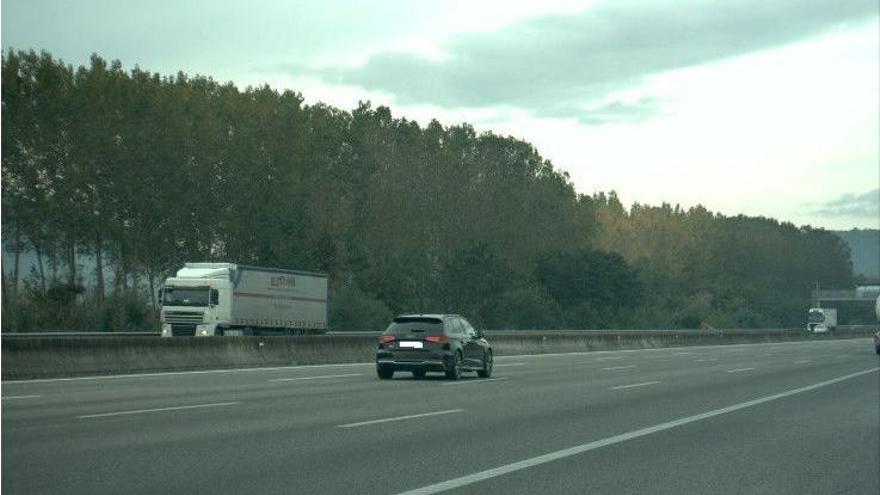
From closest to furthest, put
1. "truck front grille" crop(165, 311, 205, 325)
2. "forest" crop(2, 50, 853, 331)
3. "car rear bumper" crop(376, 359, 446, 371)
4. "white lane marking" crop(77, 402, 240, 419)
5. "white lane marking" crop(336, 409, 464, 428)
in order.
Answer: "white lane marking" crop(336, 409, 464, 428), "white lane marking" crop(77, 402, 240, 419), "car rear bumper" crop(376, 359, 446, 371), "truck front grille" crop(165, 311, 205, 325), "forest" crop(2, 50, 853, 331)

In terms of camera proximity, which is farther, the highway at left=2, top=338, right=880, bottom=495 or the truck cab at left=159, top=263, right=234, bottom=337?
the truck cab at left=159, top=263, right=234, bottom=337

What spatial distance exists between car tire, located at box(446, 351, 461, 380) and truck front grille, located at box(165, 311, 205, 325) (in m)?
24.9

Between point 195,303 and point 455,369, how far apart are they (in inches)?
1012

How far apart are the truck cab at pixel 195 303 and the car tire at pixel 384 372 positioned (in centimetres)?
2374

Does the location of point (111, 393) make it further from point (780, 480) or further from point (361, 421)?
point (780, 480)

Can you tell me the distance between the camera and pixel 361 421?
18172 mm

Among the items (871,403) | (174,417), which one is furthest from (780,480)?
(871,403)

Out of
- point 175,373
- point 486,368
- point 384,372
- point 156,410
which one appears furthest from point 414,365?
point 156,410

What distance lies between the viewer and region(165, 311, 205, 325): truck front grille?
177 ft

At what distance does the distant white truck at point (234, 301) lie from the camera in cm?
5406

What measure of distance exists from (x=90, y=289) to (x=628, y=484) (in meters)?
75.5

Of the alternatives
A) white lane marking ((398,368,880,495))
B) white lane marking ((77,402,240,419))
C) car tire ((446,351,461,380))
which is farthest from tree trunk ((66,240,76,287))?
white lane marking ((398,368,880,495))

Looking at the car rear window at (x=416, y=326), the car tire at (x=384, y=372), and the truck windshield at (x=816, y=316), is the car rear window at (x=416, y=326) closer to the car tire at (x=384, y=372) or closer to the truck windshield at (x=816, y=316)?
the car tire at (x=384, y=372)

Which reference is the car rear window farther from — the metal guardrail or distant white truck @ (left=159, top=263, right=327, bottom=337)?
distant white truck @ (left=159, top=263, right=327, bottom=337)
